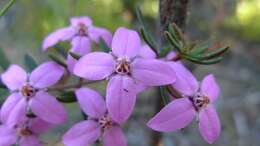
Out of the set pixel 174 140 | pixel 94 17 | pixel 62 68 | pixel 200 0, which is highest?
pixel 200 0

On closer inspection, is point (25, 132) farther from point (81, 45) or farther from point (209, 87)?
point (209, 87)

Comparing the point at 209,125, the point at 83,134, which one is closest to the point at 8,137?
the point at 83,134

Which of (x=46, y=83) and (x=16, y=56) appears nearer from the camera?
(x=46, y=83)

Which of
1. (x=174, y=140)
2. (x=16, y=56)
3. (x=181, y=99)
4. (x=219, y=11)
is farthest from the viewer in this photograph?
(x=16, y=56)

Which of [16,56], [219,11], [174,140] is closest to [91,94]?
[174,140]

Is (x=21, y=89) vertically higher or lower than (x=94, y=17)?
lower

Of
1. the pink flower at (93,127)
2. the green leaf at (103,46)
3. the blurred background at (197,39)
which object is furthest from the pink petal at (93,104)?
the blurred background at (197,39)

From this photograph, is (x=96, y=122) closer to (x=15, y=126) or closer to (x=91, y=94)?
(x=91, y=94)
